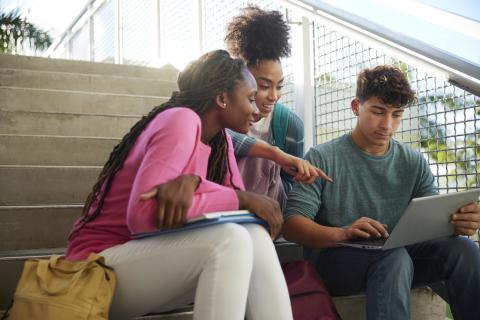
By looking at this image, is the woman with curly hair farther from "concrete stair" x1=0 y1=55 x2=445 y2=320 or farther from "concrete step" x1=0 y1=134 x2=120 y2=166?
"concrete step" x1=0 y1=134 x2=120 y2=166

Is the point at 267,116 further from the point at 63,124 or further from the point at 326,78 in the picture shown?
the point at 63,124

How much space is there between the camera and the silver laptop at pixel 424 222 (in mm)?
1517

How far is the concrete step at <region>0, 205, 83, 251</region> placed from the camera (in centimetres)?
209

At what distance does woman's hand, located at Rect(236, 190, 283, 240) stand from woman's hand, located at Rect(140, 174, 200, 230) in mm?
180

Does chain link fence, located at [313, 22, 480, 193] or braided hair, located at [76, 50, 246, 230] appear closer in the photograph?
braided hair, located at [76, 50, 246, 230]

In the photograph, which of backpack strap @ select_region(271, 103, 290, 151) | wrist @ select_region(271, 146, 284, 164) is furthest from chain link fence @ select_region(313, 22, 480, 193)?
wrist @ select_region(271, 146, 284, 164)

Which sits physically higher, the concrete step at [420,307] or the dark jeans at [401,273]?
the dark jeans at [401,273]

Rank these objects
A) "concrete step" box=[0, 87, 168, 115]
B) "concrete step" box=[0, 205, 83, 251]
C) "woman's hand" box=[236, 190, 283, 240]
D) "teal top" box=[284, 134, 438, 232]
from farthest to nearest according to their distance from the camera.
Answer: "concrete step" box=[0, 87, 168, 115] → "concrete step" box=[0, 205, 83, 251] → "teal top" box=[284, 134, 438, 232] → "woman's hand" box=[236, 190, 283, 240]

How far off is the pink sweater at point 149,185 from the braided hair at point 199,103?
0.09 feet

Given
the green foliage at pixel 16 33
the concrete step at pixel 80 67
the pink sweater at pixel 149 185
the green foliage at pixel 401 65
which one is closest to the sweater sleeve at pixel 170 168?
the pink sweater at pixel 149 185

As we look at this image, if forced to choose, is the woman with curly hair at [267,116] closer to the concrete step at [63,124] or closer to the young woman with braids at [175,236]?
the young woman with braids at [175,236]

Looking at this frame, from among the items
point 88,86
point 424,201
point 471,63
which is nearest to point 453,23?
point 471,63

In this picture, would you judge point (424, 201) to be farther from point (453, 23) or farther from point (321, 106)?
point (321, 106)

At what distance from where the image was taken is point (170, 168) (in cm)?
124
